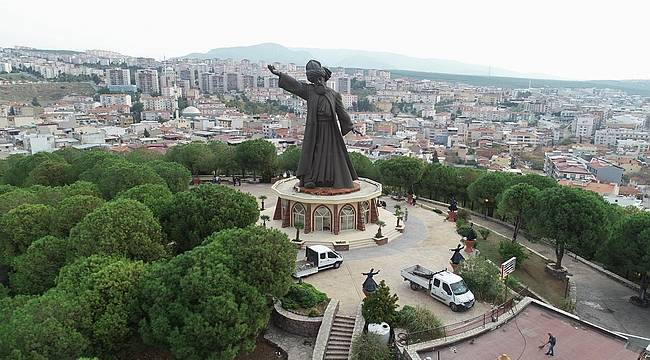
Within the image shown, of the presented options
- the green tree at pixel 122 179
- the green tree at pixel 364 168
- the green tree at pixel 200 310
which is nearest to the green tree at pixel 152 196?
the green tree at pixel 122 179

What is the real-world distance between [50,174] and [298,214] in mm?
19399

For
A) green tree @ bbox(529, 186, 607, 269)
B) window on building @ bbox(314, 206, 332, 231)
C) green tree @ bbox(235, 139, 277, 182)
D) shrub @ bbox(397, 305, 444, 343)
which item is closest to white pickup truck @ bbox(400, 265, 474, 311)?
shrub @ bbox(397, 305, 444, 343)

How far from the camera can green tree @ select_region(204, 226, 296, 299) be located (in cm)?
1586

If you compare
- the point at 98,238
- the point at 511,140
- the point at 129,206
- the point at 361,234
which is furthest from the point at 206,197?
the point at 511,140

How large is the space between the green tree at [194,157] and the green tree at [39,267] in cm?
2393

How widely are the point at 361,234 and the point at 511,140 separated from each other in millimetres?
110735

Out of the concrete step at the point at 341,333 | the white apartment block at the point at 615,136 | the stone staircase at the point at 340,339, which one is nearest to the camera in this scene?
the stone staircase at the point at 340,339

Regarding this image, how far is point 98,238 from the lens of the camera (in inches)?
724

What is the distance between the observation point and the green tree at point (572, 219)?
23953mm

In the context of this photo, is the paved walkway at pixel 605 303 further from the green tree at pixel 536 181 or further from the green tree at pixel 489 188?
the green tree at pixel 489 188

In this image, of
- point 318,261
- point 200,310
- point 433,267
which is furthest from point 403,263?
point 200,310

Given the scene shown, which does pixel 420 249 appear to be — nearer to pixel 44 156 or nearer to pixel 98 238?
pixel 98 238

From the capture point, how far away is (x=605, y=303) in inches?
949

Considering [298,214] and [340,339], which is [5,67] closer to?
[298,214]
